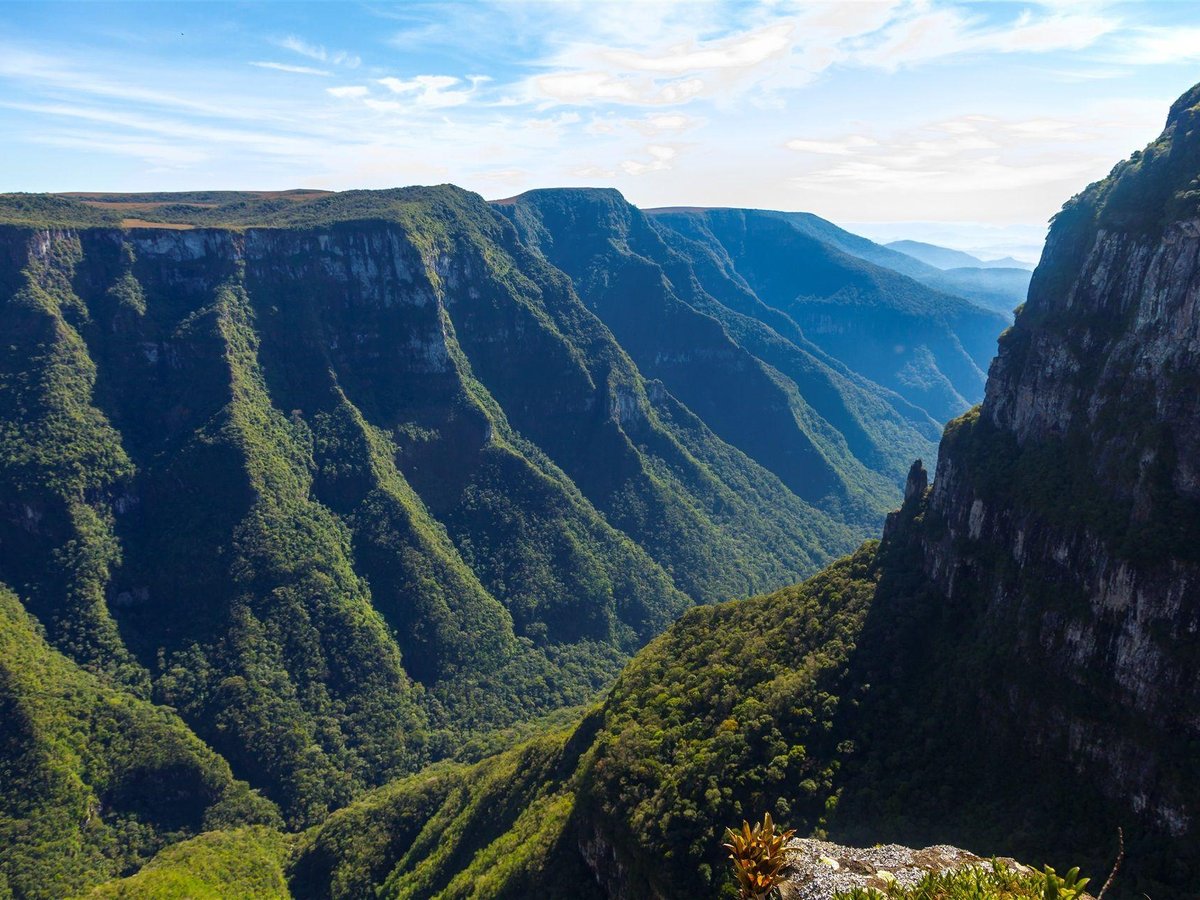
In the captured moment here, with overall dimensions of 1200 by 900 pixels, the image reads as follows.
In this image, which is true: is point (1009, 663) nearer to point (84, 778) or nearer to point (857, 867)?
point (857, 867)

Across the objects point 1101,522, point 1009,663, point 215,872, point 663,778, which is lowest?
point 215,872

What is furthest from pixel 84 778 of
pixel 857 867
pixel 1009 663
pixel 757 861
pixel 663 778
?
pixel 1009 663

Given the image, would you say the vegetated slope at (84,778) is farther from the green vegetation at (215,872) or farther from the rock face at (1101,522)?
the rock face at (1101,522)

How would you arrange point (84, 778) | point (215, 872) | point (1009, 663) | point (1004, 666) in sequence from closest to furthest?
point (1009, 663)
point (1004, 666)
point (215, 872)
point (84, 778)

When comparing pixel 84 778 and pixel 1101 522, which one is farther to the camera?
pixel 84 778

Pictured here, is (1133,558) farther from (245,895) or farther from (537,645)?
(537,645)

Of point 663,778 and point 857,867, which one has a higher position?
point 857,867

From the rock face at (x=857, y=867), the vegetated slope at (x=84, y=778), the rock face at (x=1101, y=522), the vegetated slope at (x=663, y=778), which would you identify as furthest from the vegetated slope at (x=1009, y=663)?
the vegetated slope at (x=84, y=778)
